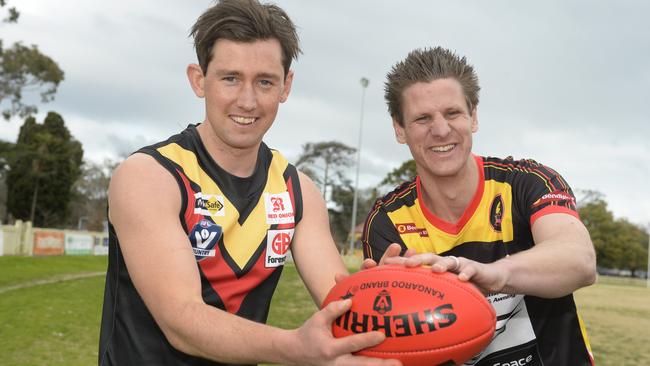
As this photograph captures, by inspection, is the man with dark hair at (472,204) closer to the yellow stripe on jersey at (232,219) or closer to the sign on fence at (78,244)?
the yellow stripe on jersey at (232,219)

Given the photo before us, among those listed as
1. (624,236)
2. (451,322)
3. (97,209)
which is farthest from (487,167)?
(624,236)

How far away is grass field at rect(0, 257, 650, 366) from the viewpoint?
966 centimetres

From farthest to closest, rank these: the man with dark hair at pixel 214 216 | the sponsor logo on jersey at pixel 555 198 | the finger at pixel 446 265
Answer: the sponsor logo on jersey at pixel 555 198 < the man with dark hair at pixel 214 216 < the finger at pixel 446 265

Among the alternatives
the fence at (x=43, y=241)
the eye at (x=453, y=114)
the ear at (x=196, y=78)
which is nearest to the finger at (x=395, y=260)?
the eye at (x=453, y=114)

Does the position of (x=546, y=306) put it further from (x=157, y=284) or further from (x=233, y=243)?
(x=157, y=284)

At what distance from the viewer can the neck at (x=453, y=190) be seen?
396 centimetres

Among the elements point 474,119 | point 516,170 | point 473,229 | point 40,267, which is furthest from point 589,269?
point 40,267

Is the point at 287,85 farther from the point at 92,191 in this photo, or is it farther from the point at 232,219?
the point at 92,191

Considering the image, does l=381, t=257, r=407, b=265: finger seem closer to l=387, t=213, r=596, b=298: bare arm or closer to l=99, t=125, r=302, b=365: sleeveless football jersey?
l=387, t=213, r=596, b=298: bare arm

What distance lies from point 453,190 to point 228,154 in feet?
4.96

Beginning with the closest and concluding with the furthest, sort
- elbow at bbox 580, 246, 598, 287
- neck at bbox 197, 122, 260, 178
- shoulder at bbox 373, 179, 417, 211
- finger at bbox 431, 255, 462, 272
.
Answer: finger at bbox 431, 255, 462, 272 → elbow at bbox 580, 246, 598, 287 → neck at bbox 197, 122, 260, 178 → shoulder at bbox 373, 179, 417, 211

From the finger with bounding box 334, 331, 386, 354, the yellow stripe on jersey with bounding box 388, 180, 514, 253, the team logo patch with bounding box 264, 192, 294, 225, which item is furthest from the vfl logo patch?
the yellow stripe on jersey with bounding box 388, 180, 514, 253

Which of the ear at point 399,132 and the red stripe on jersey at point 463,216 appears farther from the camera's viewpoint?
the ear at point 399,132

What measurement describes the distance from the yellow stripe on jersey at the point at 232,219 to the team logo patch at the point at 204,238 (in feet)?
0.16
